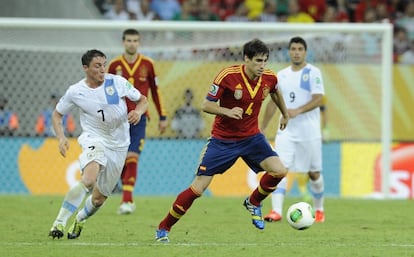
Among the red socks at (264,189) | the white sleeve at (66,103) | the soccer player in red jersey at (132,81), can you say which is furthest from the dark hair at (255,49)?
the soccer player in red jersey at (132,81)

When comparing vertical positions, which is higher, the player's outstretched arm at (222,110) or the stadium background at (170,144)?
the player's outstretched arm at (222,110)

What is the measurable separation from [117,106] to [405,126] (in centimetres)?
1045

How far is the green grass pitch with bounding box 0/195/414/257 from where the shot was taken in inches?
373

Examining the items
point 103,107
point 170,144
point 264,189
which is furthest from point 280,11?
point 103,107

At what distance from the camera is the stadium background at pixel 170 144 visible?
16891 mm

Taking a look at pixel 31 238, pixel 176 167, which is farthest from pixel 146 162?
pixel 31 238

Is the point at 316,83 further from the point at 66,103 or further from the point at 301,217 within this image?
the point at 66,103

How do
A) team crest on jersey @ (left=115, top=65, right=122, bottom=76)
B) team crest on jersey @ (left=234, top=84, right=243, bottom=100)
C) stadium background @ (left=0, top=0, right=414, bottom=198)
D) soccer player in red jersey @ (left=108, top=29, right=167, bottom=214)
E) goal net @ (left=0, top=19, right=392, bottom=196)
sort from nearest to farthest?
team crest on jersey @ (left=234, top=84, right=243, bottom=100) < soccer player in red jersey @ (left=108, top=29, right=167, bottom=214) < team crest on jersey @ (left=115, top=65, right=122, bottom=76) < goal net @ (left=0, top=19, right=392, bottom=196) < stadium background @ (left=0, top=0, right=414, bottom=198)

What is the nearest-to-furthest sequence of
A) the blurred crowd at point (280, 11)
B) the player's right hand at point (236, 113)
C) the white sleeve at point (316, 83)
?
the player's right hand at point (236, 113) → the white sleeve at point (316, 83) → the blurred crowd at point (280, 11)

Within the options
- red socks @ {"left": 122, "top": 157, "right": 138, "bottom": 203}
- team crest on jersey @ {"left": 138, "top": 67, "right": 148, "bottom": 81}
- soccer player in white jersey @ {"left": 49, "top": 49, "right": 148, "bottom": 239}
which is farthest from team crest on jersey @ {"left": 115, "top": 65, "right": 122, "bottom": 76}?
soccer player in white jersey @ {"left": 49, "top": 49, "right": 148, "bottom": 239}

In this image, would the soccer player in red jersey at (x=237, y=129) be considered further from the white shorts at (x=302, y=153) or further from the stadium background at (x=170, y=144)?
the stadium background at (x=170, y=144)

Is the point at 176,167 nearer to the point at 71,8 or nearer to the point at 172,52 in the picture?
the point at 172,52

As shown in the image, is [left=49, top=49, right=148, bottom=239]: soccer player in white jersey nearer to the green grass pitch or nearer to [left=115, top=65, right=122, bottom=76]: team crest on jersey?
the green grass pitch

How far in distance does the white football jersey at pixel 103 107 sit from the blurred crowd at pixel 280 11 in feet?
34.8
